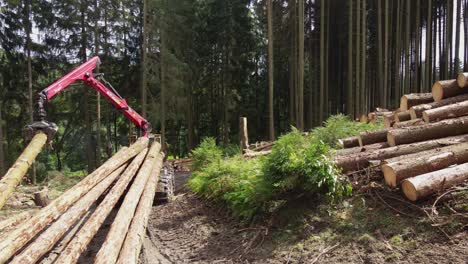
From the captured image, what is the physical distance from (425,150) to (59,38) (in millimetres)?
20281

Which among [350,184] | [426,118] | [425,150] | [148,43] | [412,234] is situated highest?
[148,43]

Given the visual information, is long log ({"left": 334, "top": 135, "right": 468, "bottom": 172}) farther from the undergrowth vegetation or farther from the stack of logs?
the undergrowth vegetation

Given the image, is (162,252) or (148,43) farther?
(148,43)

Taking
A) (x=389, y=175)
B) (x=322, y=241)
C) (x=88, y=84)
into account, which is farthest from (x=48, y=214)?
(x=88, y=84)

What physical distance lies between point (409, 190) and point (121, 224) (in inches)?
122

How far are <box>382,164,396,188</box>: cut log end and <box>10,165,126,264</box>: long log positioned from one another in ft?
11.7

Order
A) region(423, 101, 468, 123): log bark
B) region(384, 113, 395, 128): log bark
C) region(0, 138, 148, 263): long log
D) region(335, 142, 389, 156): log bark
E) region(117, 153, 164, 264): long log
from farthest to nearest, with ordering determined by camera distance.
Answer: region(384, 113, 395, 128): log bark, region(423, 101, 468, 123): log bark, region(335, 142, 389, 156): log bark, region(117, 153, 164, 264): long log, region(0, 138, 148, 263): long log

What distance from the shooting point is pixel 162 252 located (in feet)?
16.9

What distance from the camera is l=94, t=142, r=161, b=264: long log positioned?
3.36 meters

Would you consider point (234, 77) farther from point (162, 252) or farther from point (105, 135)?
point (162, 252)

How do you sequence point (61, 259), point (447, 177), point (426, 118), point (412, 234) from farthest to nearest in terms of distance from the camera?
point (426, 118), point (447, 177), point (412, 234), point (61, 259)

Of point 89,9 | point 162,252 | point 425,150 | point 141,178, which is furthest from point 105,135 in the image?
point 425,150

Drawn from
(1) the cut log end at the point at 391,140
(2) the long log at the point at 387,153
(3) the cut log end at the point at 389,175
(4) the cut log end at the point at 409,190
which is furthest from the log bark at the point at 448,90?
(4) the cut log end at the point at 409,190

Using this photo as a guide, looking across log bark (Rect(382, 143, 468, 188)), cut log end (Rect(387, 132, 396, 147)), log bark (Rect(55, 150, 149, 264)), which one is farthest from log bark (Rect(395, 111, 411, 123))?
log bark (Rect(55, 150, 149, 264))
